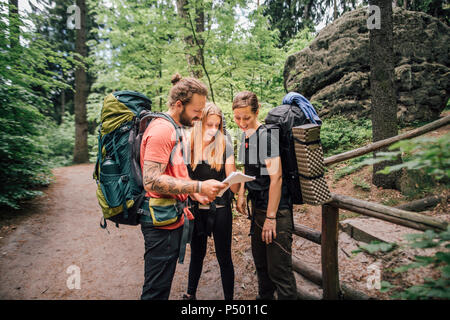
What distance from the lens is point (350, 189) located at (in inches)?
222

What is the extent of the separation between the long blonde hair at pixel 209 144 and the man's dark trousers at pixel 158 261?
32.1 inches

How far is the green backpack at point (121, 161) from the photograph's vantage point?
185 cm

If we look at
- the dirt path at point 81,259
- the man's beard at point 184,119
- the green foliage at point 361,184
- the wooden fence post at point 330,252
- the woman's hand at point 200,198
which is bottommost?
the dirt path at point 81,259

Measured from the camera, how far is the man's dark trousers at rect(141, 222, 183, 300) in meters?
1.76

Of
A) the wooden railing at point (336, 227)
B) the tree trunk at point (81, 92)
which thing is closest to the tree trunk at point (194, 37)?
the wooden railing at point (336, 227)

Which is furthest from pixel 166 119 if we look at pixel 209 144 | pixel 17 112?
pixel 17 112

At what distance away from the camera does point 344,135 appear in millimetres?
7473

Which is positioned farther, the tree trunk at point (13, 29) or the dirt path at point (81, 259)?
the tree trunk at point (13, 29)

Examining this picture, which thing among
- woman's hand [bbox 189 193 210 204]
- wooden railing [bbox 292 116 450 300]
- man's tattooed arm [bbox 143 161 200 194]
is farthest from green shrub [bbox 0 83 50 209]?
wooden railing [bbox 292 116 450 300]

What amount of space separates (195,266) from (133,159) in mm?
1541

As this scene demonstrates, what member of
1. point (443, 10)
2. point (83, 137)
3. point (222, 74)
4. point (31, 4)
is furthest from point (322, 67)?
point (31, 4)

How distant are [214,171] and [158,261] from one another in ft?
3.39

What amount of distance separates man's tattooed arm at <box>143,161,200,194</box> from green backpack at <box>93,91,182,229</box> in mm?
222

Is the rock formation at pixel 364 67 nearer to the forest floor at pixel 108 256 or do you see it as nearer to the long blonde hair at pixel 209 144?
the forest floor at pixel 108 256
